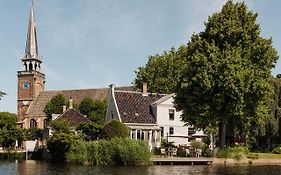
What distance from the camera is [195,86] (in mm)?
43906

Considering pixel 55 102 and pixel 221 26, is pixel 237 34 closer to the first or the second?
pixel 221 26

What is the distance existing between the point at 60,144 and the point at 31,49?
200 ft

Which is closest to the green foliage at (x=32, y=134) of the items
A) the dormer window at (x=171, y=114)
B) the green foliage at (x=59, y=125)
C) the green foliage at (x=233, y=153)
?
the green foliage at (x=59, y=125)

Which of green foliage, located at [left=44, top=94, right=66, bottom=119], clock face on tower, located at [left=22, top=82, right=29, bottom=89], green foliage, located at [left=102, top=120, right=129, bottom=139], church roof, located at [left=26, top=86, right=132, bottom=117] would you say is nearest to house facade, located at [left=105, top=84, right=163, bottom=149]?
green foliage, located at [left=102, top=120, right=129, bottom=139]

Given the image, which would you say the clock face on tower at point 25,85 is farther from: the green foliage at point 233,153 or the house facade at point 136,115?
the green foliage at point 233,153

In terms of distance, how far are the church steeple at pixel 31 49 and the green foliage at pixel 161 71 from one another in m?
36.5

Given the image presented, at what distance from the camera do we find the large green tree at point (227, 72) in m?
42.2

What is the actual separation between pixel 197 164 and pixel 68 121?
2010cm

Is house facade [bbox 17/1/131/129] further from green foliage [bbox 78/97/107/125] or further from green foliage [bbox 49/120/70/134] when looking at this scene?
green foliage [bbox 49/120/70/134]

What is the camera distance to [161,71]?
72500 mm

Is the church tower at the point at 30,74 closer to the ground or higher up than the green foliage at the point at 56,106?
higher up

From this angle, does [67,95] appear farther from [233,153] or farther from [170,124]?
[233,153]

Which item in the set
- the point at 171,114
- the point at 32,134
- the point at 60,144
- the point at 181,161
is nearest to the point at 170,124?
the point at 171,114

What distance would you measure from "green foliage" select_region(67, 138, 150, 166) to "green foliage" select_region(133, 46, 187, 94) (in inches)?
1249
